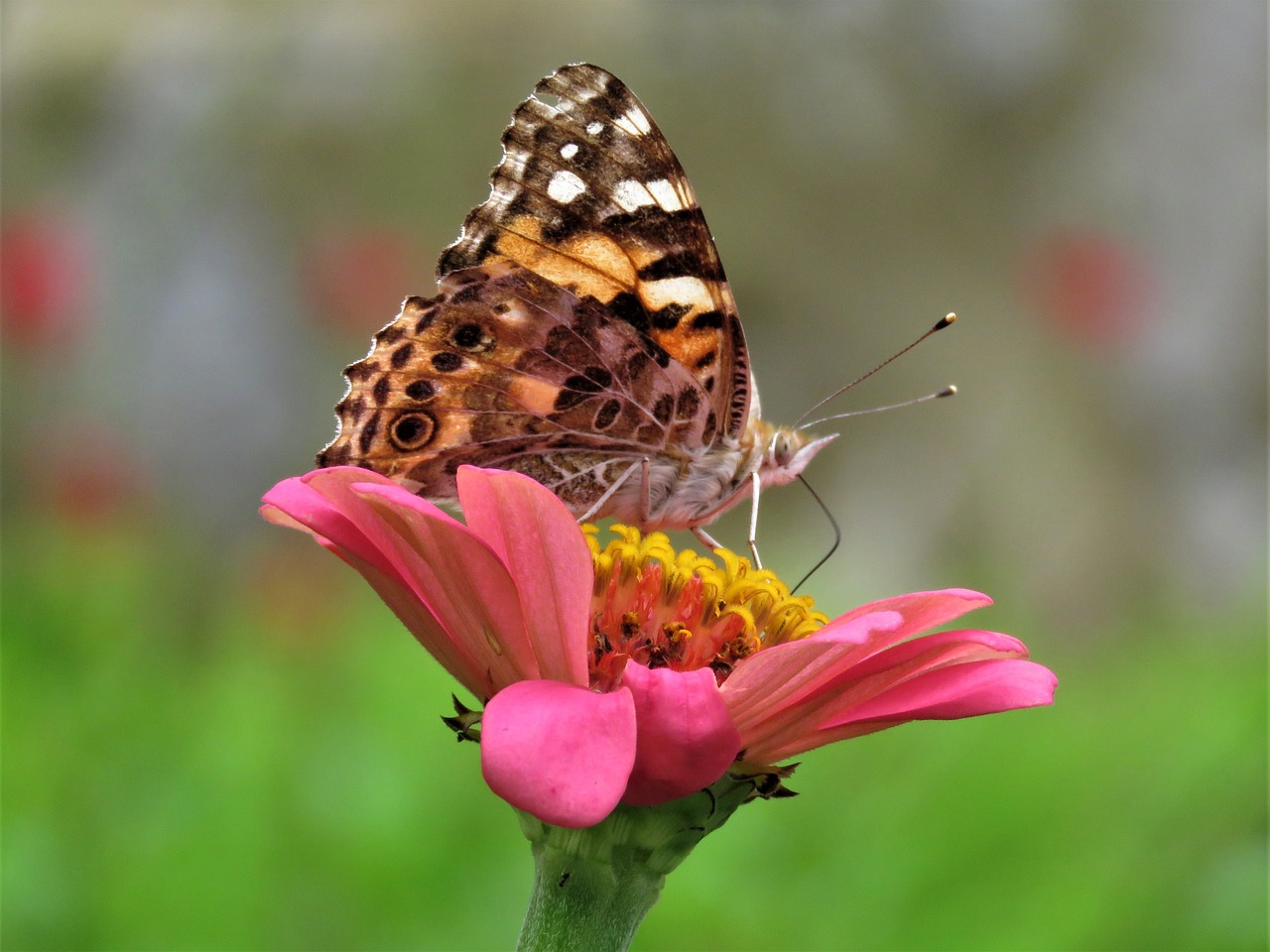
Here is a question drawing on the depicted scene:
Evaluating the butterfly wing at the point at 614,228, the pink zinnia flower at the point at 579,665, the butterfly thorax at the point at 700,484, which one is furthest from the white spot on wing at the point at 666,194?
the pink zinnia flower at the point at 579,665

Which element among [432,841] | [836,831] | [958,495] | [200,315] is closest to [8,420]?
[200,315]

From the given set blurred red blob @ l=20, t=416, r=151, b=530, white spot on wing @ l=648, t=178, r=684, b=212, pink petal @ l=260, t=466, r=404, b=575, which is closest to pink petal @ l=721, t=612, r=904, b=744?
pink petal @ l=260, t=466, r=404, b=575

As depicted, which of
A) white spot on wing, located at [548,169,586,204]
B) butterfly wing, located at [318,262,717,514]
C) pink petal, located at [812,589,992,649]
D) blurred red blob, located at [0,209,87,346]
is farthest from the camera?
blurred red blob, located at [0,209,87,346]

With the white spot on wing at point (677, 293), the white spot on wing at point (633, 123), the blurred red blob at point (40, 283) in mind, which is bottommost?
the white spot on wing at point (677, 293)

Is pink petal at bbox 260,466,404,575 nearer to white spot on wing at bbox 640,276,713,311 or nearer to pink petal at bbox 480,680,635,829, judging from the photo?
pink petal at bbox 480,680,635,829

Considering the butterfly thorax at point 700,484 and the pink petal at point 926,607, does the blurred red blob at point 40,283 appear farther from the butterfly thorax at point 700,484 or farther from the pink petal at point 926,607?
the pink petal at point 926,607

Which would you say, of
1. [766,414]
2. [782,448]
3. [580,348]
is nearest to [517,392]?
[580,348]
